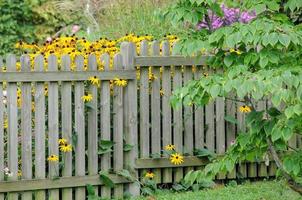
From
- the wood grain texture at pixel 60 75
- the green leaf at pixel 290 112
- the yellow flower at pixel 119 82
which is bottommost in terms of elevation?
the green leaf at pixel 290 112

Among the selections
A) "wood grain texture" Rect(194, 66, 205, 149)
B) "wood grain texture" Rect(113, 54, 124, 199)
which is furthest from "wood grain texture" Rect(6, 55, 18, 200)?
"wood grain texture" Rect(194, 66, 205, 149)

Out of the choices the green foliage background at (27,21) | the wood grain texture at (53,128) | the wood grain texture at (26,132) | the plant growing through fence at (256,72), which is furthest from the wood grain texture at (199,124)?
the green foliage background at (27,21)

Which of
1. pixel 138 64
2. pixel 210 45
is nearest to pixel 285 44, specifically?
pixel 210 45

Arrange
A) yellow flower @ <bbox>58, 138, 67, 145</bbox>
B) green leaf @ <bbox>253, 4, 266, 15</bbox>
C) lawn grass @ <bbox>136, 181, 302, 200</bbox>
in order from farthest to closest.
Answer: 1. lawn grass @ <bbox>136, 181, 302, 200</bbox>
2. yellow flower @ <bbox>58, 138, 67, 145</bbox>
3. green leaf @ <bbox>253, 4, 266, 15</bbox>

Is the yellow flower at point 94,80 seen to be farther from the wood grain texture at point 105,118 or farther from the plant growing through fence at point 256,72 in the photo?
the plant growing through fence at point 256,72

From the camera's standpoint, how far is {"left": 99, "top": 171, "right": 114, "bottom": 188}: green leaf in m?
6.57

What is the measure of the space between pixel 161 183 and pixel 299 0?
2.98 m

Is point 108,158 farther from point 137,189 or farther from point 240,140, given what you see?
point 240,140

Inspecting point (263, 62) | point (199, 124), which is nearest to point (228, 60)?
point (263, 62)

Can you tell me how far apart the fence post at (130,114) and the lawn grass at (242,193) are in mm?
328

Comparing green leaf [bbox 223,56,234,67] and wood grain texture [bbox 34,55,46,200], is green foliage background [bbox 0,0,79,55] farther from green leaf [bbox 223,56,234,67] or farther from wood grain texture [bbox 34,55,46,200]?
green leaf [bbox 223,56,234,67]

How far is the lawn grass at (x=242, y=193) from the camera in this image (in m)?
6.54

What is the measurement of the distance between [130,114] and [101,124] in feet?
0.99

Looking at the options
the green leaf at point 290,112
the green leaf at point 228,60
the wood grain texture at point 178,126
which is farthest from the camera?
the wood grain texture at point 178,126
